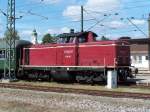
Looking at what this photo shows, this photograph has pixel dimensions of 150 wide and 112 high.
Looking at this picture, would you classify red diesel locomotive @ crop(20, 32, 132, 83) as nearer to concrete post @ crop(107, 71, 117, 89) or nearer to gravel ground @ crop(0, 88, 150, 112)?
concrete post @ crop(107, 71, 117, 89)

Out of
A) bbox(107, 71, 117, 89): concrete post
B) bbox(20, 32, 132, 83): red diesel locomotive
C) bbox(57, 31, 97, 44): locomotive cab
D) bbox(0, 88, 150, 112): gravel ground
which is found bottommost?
bbox(0, 88, 150, 112): gravel ground

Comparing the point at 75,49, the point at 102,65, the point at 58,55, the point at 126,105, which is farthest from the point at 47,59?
the point at 126,105

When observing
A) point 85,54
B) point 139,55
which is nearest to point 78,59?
point 85,54

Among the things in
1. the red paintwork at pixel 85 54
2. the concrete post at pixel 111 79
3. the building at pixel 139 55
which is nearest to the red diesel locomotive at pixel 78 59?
the red paintwork at pixel 85 54

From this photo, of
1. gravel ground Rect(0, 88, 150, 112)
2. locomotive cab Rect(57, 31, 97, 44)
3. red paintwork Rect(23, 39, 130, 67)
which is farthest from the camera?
locomotive cab Rect(57, 31, 97, 44)

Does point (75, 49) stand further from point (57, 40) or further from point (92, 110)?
point (92, 110)

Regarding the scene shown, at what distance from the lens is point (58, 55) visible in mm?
31094

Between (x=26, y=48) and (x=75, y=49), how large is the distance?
21.4ft

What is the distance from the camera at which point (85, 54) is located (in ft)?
95.1

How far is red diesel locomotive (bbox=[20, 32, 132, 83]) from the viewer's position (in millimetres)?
27469

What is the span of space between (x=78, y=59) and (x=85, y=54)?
2.90 feet

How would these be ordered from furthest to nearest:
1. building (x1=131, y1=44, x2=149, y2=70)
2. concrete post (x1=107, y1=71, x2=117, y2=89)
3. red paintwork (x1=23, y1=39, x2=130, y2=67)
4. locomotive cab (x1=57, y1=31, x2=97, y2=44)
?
building (x1=131, y1=44, x2=149, y2=70) < locomotive cab (x1=57, y1=31, x2=97, y2=44) < red paintwork (x1=23, y1=39, x2=130, y2=67) < concrete post (x1=107, y1=71, x2=117, y2=89)

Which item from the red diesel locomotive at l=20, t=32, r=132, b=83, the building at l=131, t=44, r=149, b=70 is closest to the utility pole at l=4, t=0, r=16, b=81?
the red diesel locomotive at l=20, t=32, r=132, b=83

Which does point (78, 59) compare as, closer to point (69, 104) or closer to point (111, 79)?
point (111, 79)
